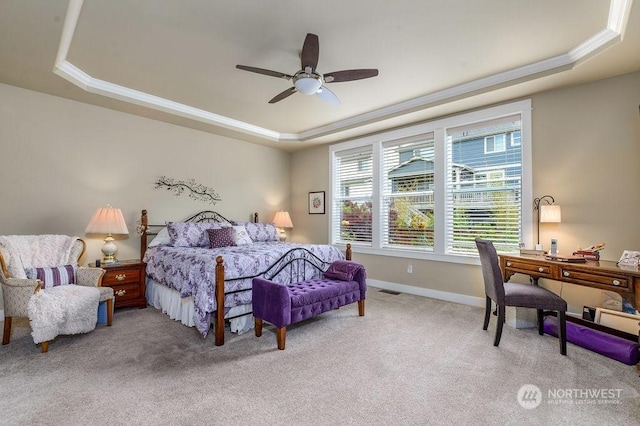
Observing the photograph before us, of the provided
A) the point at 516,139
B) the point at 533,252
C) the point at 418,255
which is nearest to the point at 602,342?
the point at 533,252

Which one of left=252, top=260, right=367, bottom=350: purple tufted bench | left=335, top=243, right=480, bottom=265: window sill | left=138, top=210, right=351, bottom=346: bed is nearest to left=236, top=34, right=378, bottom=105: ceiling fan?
left=138, top=210, right=351, bottom=346: bed

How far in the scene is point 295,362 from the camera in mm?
2521

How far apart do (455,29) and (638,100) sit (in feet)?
7.13

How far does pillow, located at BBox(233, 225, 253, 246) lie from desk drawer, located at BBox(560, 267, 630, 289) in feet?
12.8

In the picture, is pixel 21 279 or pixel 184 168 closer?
pixel 21 279

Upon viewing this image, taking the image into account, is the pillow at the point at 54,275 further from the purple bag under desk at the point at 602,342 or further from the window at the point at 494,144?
the window at the point at 494,144

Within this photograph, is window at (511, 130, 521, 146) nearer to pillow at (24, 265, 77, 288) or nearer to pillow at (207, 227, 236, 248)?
pillow at (207, 227, 236, 248)

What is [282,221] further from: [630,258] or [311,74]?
[630,258]

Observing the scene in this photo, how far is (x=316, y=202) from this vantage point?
627cm

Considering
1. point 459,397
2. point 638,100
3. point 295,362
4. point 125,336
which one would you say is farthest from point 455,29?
point 125,336

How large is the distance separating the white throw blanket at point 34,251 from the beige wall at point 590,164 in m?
5.66

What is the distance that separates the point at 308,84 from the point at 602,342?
11.6ft

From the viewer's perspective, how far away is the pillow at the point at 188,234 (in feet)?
13.8

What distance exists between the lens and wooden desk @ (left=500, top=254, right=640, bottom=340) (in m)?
2.45
